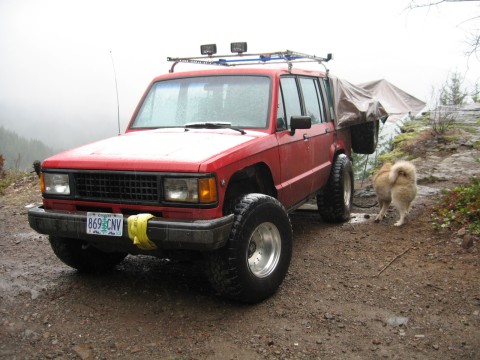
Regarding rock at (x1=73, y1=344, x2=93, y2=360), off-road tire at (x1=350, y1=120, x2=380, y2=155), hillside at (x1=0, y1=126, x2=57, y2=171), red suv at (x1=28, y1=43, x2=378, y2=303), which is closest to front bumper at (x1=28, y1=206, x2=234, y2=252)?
red suv at (x1=28, y1=43, x2=378, y2=303)

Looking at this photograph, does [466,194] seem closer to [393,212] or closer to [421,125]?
[393,212]

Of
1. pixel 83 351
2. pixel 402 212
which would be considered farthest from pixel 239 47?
pixel 83 351

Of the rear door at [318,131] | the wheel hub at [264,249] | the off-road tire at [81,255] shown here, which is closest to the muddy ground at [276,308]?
the off-road tire at [81,255]

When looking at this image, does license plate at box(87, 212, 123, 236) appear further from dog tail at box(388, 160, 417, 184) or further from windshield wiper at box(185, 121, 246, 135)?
dog tail at box(388, 160, 417, 184)

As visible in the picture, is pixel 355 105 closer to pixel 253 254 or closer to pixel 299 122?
pixel 299 122

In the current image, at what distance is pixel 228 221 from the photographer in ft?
11.2

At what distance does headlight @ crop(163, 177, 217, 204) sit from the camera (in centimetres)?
333

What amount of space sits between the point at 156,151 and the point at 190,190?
537mm

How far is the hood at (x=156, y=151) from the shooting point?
343cm

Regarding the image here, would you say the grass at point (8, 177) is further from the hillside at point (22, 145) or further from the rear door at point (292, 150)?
the hillside at point (22, 145)

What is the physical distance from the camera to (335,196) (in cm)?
612

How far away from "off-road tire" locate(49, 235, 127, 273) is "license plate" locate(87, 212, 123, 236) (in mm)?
812

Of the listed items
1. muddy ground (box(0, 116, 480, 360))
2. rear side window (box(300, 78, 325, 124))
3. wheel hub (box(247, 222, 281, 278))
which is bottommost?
muddy ground (box(0, 116, 480, 360))

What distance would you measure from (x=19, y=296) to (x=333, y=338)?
2845mm
